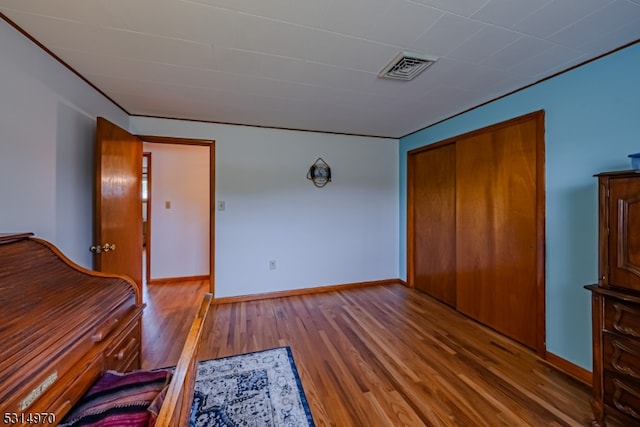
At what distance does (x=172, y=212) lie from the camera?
14.0ft

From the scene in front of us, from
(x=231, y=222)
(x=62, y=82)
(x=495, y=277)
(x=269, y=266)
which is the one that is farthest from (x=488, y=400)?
(x=62, y=82)

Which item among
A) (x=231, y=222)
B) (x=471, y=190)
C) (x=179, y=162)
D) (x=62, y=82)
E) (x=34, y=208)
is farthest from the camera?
(x=179, y=162)

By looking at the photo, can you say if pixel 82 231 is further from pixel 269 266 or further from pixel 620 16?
pixel 620 16

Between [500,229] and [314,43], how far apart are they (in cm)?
231

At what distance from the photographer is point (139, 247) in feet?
9.33

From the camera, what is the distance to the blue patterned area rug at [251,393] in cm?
151

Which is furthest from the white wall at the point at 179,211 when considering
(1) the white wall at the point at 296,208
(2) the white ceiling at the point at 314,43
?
(2) the white ceiling at the point at 314,43

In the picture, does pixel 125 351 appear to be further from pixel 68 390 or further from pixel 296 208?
pixel 296 208

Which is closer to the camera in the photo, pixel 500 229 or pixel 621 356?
pixel 621 356

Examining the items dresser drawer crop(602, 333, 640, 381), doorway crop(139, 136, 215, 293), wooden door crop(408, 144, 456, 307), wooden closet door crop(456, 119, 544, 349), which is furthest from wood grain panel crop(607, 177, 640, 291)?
doorway crop(139, 136, 215, 293)

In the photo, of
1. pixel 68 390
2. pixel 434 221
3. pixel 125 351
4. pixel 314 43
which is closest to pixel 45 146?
pixel 125 351

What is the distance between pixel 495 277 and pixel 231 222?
2.99 m

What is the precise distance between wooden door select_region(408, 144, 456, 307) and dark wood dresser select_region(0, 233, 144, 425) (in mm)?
3159

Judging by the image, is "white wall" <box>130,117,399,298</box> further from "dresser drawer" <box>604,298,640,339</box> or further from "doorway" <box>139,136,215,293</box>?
"dresser drawer" <box>604,298,640,339</box>
